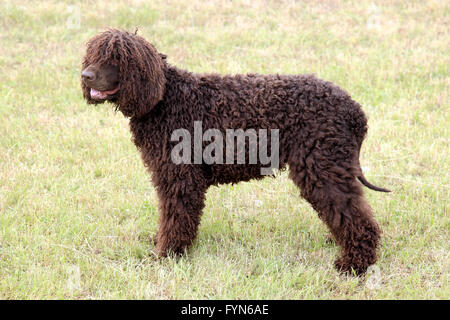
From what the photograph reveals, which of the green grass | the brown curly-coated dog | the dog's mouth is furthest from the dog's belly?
the dog's mouth

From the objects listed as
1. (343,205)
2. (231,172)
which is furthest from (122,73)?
(343,205)

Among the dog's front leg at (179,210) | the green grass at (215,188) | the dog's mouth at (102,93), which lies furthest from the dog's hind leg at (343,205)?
the dog's mouth at (102,93)

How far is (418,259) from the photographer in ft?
14.0

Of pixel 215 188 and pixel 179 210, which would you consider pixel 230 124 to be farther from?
pixel 215 188

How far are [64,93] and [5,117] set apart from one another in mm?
1162

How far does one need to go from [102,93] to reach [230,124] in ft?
3.46

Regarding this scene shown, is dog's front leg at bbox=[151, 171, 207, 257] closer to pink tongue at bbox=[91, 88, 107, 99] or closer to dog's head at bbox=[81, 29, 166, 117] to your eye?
dog's head at bbox=[81, 29, 166, 117]

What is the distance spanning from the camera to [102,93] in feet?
12.4

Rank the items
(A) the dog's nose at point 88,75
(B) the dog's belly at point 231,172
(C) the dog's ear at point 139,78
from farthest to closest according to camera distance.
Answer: (B) the dog's belly at point 231,172 < (C) the dog's ear at point 139,78 < (A) the dog's nose at point 88,75

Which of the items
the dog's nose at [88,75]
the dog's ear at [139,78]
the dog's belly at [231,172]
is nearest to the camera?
the dog's nose at [88,75]

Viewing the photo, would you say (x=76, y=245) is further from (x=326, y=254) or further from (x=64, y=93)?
(x=64, y=93)

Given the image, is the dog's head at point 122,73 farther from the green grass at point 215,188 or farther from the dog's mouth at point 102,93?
the green grass at point 215,188

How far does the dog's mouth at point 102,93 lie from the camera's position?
12.3 feet

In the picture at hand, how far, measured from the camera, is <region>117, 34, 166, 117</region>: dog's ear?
12.2 feet
